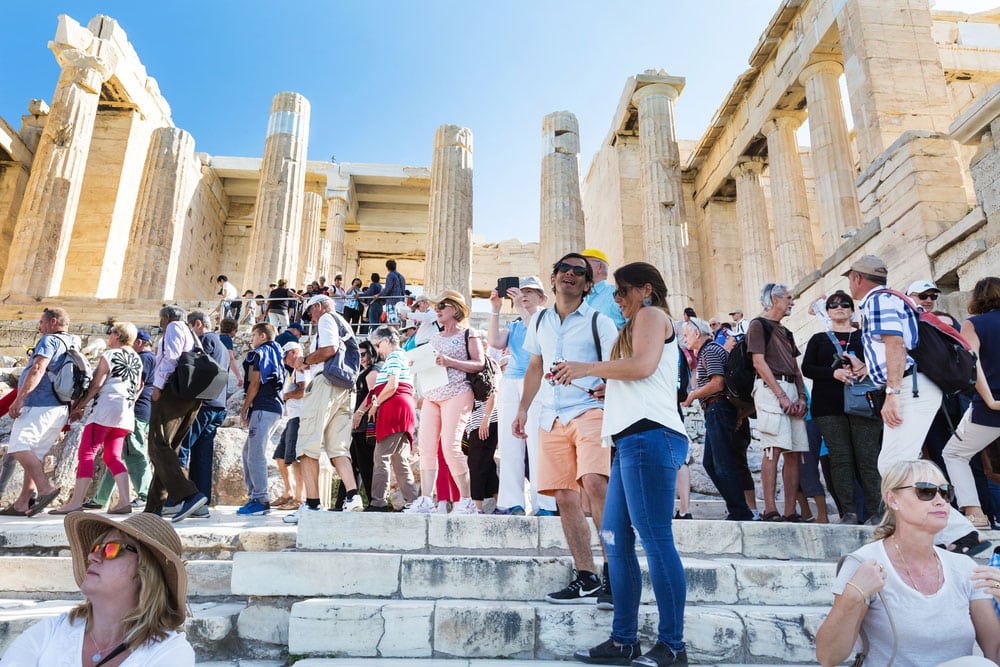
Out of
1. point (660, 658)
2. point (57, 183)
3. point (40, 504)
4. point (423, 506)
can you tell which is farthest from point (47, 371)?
point (57, 183)

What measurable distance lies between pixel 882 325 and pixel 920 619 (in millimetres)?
2121

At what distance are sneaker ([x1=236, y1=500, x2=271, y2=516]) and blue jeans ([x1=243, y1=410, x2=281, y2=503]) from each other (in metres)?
0.03

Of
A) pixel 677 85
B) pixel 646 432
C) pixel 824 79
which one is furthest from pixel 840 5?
pixel 646 432

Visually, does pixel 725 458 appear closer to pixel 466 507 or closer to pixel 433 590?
pixel 466 507

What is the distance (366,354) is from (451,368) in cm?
155

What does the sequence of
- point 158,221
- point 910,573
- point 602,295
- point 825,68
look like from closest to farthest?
point 910,573 < point 602,295 < point 825,68 < point 158,221

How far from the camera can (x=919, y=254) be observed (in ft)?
29.1

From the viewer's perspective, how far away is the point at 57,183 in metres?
16.3

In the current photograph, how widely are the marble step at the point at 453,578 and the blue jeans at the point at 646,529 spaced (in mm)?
609

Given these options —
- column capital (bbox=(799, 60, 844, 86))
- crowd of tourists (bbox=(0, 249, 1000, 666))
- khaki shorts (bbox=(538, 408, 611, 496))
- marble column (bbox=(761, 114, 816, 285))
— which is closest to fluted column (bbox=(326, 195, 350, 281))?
marble column (bbox=(761, 114, 816, 285))

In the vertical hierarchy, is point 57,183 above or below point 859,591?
above

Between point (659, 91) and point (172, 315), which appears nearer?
point (172, 315)

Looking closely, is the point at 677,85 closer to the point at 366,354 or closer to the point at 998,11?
the point at 998,11

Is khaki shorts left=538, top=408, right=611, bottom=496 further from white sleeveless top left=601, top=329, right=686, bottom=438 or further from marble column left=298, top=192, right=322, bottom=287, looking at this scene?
marble column left=298, top=192, right=322, bottom=287
